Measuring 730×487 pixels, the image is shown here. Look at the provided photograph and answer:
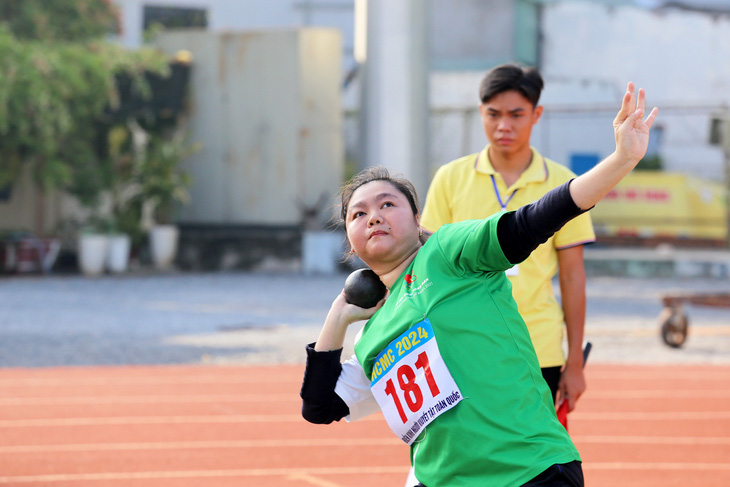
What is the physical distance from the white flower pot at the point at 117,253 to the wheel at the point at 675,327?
10.9 m

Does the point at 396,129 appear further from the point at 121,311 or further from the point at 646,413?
the point at 646,413

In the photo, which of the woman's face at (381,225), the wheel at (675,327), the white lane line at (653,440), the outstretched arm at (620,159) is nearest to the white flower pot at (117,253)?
the wheel at (675,327)

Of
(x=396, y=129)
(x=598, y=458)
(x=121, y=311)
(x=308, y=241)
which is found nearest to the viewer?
(x=598, y=458)

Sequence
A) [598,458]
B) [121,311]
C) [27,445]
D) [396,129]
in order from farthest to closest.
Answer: [396,129] < [121,311] < [27,445] < [598,458]

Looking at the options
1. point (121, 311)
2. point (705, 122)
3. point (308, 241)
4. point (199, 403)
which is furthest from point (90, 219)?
point (705, 122)

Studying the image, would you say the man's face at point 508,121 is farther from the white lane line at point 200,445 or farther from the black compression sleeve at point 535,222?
the white lane line at point 200,445

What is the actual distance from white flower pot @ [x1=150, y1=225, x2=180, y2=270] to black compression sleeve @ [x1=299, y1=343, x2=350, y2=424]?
16.9m

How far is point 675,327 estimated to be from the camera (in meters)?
10.4

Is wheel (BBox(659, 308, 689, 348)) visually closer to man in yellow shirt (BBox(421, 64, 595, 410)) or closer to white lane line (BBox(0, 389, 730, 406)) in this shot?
white lane line (BBox(0, 389, 730, 406))

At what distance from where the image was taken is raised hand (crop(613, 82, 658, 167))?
229 cm

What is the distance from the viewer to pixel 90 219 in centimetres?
1864

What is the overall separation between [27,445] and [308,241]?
41.8 ft

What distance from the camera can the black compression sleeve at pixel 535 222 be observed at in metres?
2.27

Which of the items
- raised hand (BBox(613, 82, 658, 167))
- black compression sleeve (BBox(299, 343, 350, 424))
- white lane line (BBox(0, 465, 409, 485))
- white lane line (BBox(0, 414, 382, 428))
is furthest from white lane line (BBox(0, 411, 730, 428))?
raised hand (BBox(613, 82, 658, 167))
